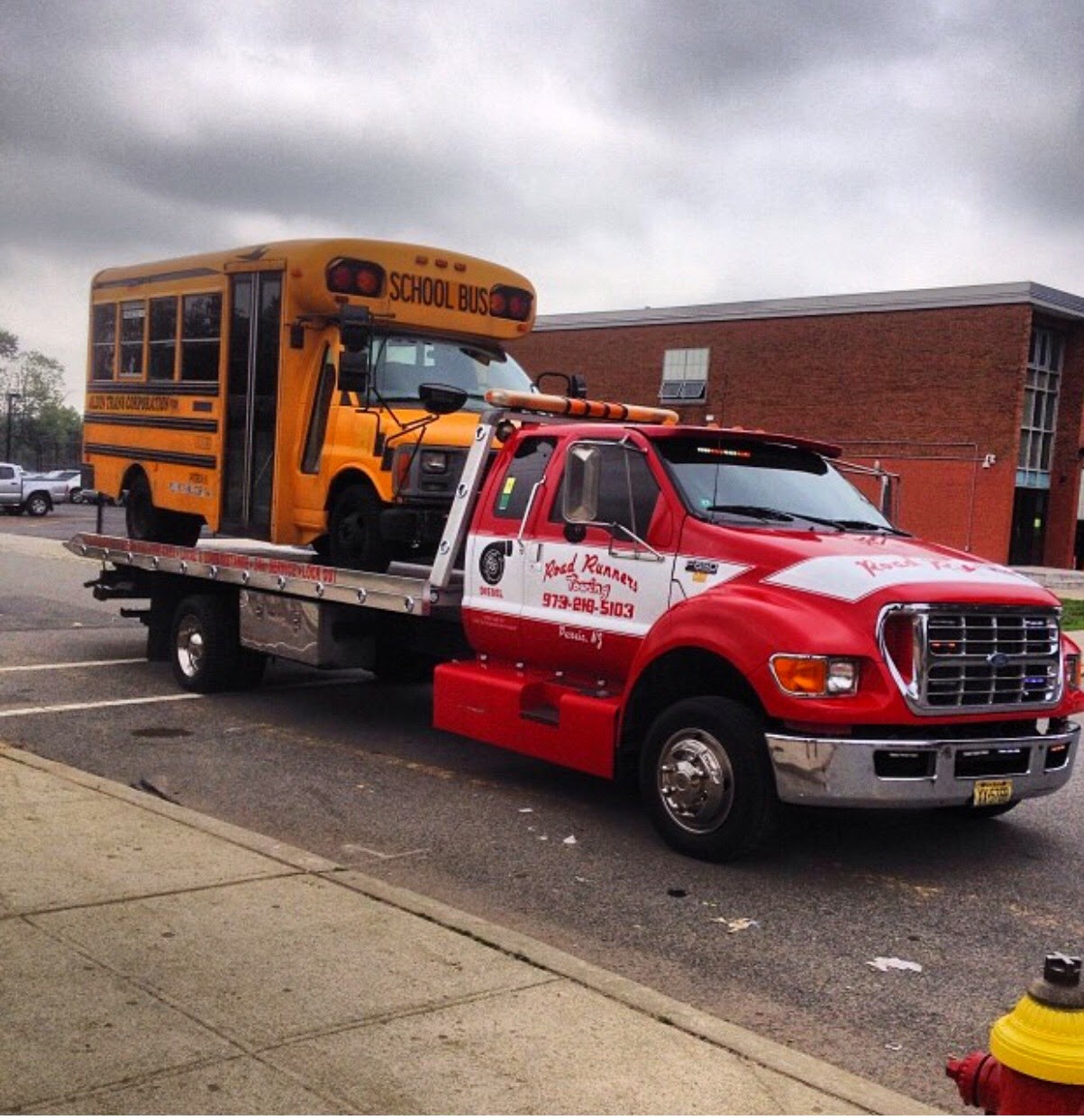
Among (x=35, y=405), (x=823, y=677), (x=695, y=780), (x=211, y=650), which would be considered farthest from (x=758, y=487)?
(x=35, y=405)

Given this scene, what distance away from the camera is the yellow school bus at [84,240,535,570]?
32.0 feet

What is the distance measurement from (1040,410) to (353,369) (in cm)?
3507

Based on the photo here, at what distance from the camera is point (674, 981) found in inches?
208

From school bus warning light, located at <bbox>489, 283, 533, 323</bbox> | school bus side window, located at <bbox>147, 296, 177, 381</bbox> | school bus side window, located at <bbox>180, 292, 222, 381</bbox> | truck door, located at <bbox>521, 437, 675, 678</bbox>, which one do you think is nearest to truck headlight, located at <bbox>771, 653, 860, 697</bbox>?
truck door, located at <bbox>521, 437, 675, 678</bbox>

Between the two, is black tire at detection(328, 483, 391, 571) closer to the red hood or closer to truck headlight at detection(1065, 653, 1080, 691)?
the red hood

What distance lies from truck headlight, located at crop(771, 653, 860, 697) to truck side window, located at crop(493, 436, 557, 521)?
2.41 m

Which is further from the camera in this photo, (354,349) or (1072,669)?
(354,349)

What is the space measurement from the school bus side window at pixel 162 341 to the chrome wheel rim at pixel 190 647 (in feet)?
7.23

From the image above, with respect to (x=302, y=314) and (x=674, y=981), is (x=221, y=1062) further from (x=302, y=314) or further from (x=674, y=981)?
(x=302, y=314)

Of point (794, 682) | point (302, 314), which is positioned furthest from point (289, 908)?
point (302, 314)

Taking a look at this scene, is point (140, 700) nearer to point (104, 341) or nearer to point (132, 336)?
point (132, 336)

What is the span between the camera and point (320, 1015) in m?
4.42

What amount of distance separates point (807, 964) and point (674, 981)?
0.64 meters

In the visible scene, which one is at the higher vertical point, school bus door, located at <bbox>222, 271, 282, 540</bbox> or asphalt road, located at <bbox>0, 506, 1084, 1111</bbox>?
school bus door, located at <bbox>222, 271, 282, 540</bbox>
